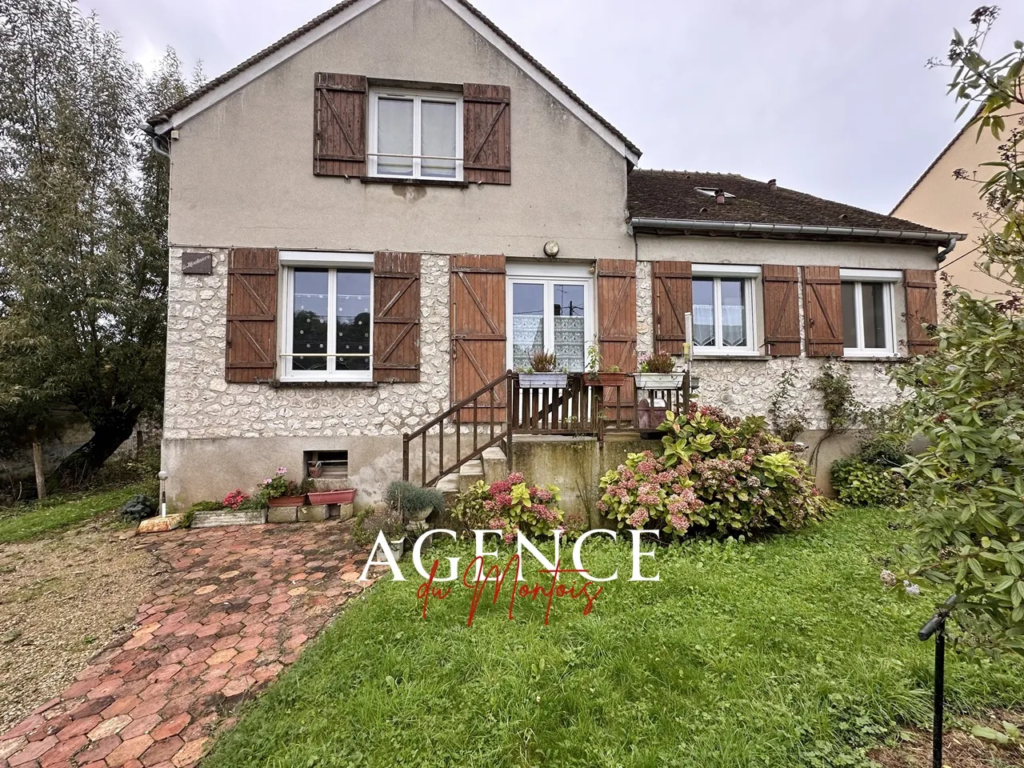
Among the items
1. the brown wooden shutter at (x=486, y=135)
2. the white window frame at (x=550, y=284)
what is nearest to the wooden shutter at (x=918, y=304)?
the white window frame at (x=550, y=284)

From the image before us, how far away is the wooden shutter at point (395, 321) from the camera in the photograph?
614cm

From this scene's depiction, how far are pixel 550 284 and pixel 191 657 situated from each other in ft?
19.2

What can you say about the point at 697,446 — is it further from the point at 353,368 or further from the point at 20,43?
the point at 20,43

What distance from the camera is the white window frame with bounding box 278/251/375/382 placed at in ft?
20.1

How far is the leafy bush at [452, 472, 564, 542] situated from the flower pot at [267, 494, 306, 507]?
2.50 meters

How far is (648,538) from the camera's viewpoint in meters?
4.39

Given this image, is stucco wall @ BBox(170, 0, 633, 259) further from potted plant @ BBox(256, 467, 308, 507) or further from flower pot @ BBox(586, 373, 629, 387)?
potted plant @ BBox(256, 467, 308, 507)

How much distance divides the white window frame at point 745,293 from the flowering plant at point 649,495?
9.38 feet

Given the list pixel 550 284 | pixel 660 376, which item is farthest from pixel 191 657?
pixel 550 284

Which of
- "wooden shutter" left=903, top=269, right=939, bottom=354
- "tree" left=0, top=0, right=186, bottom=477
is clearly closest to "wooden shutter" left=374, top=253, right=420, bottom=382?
"tree" left=0, top=0, right=186, bottom=477

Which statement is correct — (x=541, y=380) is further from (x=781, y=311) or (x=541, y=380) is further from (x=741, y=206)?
(x=741, y=206)

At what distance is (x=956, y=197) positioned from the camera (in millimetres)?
9289

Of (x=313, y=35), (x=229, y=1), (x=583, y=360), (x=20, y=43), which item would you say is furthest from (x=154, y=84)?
(x=583, y=360)

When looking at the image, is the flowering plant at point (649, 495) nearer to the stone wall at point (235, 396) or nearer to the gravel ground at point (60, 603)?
the stone wall at point (235, 396)
